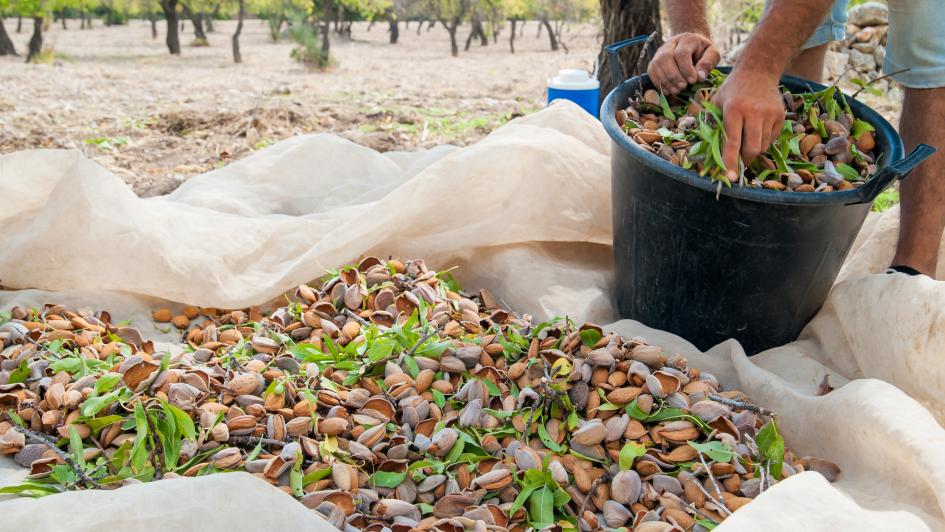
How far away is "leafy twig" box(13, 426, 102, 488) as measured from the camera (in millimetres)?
1341

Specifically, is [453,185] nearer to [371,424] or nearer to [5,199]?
[371,424]

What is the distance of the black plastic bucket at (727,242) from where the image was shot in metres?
1.70

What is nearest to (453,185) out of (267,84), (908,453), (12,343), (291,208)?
(291,208)

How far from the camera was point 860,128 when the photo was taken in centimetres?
188

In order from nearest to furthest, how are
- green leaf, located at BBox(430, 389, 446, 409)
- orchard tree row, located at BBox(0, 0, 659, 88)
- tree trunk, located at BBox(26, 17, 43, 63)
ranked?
green leaf, located at BBox(430, 389, 446, 409) < tree trunk, located at BBox(26, 17, 43, 63) < orchard tree row, located at BBox(0, 0, 659, 88)

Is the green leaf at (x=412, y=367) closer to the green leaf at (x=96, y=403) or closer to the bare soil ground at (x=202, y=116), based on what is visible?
the green leaf at (x=96, y=403)

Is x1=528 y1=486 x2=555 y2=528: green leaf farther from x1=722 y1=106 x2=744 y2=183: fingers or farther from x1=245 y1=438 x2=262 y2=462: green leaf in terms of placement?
x1=722 y1=106 x2=744 y2=183: fingers

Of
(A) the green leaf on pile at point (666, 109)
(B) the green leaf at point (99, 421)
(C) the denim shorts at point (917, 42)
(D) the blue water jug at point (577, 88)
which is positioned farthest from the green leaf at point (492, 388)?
(D) the blue water jug at point (577, 88)

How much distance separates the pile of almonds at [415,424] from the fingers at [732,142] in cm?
44

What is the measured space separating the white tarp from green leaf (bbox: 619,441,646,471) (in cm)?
36

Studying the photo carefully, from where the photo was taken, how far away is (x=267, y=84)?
29.9 ft

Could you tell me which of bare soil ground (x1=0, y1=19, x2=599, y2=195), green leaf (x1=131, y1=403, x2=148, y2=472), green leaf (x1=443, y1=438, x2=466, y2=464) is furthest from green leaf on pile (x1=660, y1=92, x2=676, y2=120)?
Answer: bare soil ground (x1=0, y1=19, x2=599, y2=195)

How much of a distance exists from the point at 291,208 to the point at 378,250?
0.53 metres

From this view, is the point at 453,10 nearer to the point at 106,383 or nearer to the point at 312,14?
the point at 312,14
